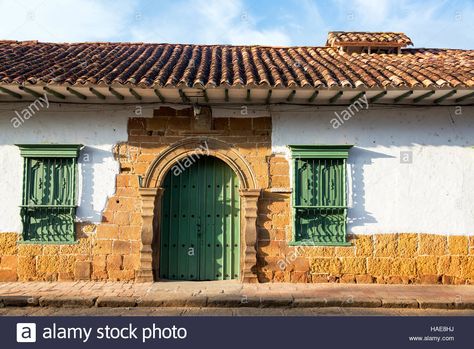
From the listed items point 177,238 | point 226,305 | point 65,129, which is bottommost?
point 226,305

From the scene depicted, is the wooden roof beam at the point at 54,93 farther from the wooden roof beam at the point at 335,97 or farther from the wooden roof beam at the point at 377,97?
the wooden roof beam at the point at 377,97

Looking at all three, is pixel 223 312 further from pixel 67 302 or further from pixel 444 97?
pixel 444 97

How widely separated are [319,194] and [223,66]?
3029 millimetres

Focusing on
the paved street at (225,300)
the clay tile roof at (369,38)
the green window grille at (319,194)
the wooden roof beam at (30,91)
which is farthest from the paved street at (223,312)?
the clay tile roof at (369,38)

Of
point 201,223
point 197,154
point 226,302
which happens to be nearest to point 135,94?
point 197,154

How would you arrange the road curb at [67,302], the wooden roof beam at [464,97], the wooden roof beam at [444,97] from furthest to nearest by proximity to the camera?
the wooden roof beam at [464,97] < the wooden roof beam at [444,97] < the road curb at [67,302]

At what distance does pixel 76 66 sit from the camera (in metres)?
8.76

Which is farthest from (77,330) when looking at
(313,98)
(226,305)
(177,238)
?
(313,98)

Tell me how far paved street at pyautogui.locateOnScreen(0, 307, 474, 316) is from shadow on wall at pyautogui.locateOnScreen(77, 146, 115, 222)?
1918 millimetres

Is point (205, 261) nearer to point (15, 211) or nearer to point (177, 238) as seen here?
point (177, 238)

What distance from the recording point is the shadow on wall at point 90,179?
27.2 feet

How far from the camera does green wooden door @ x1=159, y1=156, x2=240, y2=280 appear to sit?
853 cm

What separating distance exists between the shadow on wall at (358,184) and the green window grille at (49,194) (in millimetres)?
4832

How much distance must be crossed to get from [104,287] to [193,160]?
2.63 metres
